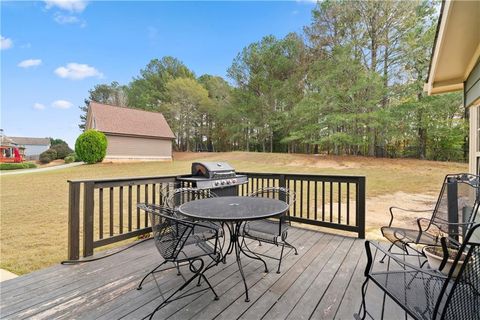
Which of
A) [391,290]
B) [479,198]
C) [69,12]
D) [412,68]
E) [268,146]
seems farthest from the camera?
[268,146]

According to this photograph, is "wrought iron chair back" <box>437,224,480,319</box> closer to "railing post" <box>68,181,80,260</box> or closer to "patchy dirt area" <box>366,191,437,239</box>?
"patchy dirt area" <box>366,191,437,239</box>

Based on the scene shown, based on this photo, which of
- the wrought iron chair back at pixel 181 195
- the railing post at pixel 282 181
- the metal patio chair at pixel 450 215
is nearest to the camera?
the metal patio chair at pixel 450 215

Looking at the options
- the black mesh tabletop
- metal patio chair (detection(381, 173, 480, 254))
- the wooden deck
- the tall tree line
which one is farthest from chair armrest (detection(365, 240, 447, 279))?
the tall tree line

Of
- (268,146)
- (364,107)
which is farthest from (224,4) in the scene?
(268,146)

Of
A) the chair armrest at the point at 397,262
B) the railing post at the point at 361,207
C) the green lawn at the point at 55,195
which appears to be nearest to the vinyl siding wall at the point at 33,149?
the green lawn at the point at 55,195

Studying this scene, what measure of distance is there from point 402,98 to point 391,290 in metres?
15.0

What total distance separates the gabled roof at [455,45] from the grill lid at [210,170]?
3095 mm

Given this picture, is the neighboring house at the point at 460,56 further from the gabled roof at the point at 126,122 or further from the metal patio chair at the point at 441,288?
the gabled roof at the point at 126,122

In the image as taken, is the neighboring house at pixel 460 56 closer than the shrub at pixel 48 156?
Yes

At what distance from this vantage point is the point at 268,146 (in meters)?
22.8

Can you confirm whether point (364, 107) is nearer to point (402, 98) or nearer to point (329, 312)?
point (402, 98)

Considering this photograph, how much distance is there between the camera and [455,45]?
2.55 meters

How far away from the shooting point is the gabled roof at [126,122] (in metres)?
16.9

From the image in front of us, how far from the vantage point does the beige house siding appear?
16.9 metres
